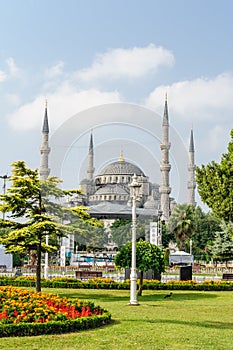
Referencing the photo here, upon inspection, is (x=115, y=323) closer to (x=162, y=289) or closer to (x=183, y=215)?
(x=162, y=289)

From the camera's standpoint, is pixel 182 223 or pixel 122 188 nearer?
pixel 182 223

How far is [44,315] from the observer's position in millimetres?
10703

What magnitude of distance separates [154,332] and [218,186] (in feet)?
34.5

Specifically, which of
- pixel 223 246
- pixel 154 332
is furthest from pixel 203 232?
pixel 154 332

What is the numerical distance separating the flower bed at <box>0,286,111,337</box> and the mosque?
50.1 meters

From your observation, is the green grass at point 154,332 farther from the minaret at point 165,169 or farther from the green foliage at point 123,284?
the minaret at point 165,169

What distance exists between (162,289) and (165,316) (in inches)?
417

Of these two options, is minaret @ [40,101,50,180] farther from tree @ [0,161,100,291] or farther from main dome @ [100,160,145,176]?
tree @ [0,161,100,291]

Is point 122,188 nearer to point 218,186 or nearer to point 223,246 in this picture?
point 223,246

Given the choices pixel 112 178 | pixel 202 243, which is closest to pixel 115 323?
pixel 202 243

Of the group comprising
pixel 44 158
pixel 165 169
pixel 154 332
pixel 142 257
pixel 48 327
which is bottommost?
pixel 154 332

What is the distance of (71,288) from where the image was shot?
25250 mm

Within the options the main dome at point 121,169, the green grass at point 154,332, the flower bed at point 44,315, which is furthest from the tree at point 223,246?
the main dome at point 121,169

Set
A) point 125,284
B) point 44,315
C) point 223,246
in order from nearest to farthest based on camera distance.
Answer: point 44,315, point 125,284, point 223,246
